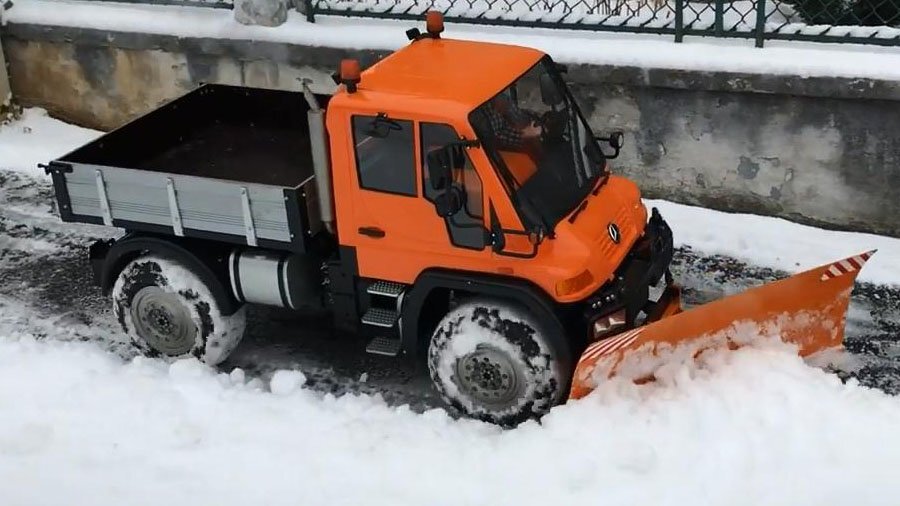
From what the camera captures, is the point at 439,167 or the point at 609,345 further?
the point at 609,345

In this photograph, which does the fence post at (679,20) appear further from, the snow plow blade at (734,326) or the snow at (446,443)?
the snow at (446,443)

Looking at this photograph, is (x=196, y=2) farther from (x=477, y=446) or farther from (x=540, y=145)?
(x=477, y=446)

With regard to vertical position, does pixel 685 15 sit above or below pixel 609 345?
above

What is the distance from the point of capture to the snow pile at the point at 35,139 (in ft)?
34.3

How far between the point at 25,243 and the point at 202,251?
9.56ft

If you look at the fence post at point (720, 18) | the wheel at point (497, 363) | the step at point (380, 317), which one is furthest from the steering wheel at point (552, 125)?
the fence post at point (720, 18)

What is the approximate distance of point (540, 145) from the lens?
6203 mm

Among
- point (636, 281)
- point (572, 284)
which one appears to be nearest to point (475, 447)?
point (572, 284)

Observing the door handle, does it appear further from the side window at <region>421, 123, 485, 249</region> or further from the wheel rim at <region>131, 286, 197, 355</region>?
the wheel rim at <region>131, 286, 197, 355</region>

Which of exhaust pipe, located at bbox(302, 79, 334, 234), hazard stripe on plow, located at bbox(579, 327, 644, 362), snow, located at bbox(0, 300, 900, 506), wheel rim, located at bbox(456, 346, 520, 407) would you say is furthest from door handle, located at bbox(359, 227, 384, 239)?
hazard stripe on plow, located at bbox(579, 327, 644, 362)

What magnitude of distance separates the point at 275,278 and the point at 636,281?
227 cm

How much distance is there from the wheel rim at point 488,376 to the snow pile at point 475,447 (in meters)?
0.19

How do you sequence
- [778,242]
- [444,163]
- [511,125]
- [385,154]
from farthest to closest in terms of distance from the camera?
[778,242]
[511,125]
[385,154]
[444,163]

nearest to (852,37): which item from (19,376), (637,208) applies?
(637,208)
